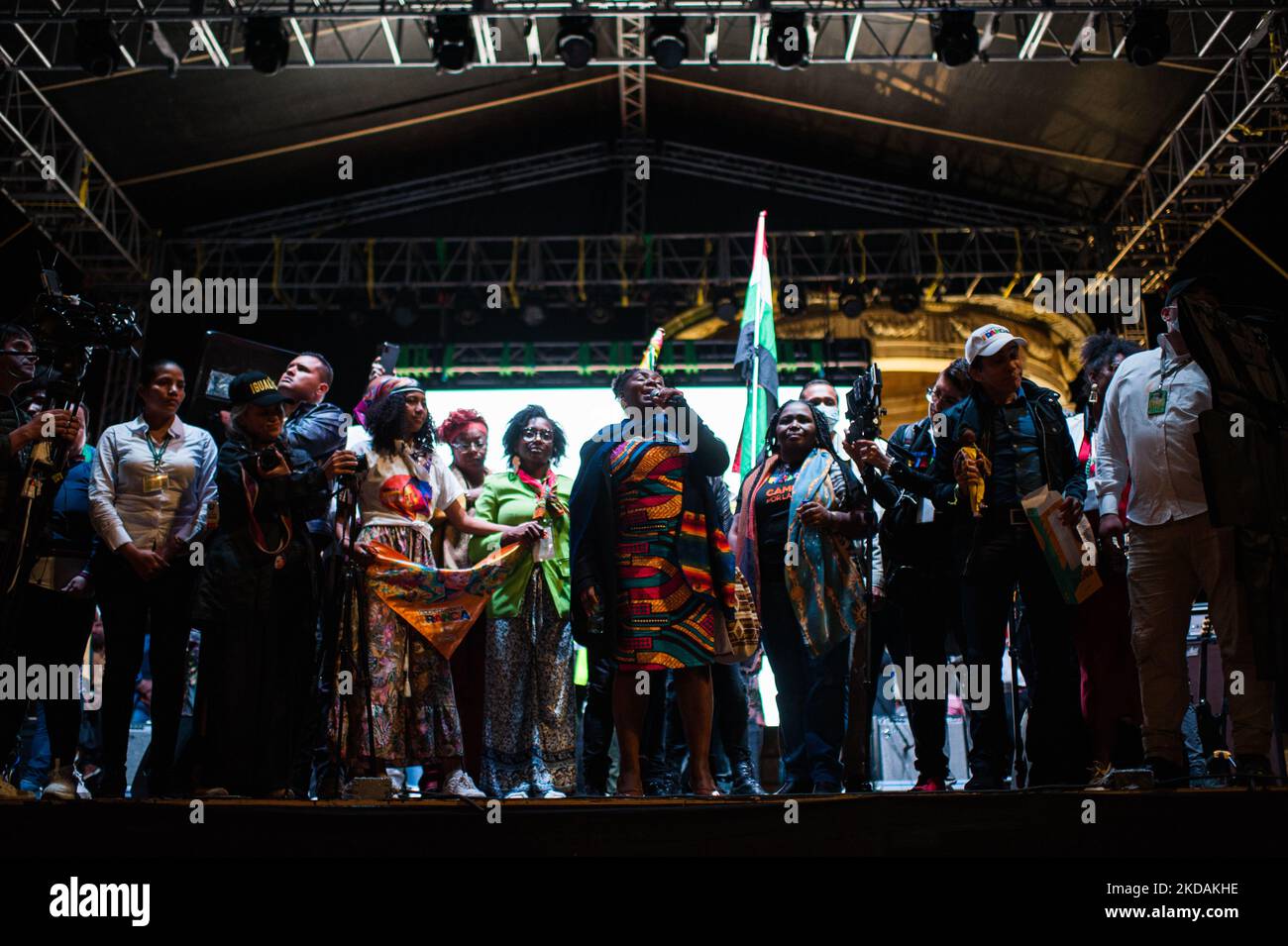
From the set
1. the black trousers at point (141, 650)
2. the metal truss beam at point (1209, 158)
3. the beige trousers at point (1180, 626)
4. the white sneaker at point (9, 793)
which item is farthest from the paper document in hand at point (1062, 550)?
the metal truss beam at point (1209, 158)

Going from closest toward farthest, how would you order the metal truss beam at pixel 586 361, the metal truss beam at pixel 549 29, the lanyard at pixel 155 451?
the lanyard at pixel 155 451 → the metal truss beam at pixel 549 29 → the metal truss beam at pixel 586 361

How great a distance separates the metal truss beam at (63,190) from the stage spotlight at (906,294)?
7.24m

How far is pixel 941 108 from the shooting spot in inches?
436

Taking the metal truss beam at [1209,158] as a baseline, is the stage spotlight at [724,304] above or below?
below

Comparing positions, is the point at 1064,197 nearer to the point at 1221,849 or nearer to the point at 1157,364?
the point at 1157,364

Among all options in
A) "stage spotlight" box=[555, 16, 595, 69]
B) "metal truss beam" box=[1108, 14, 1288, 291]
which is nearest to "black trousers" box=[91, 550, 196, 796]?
"stage spotlight" box=[555, 16, 595, 69]

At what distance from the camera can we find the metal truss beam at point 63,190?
9.46 metres

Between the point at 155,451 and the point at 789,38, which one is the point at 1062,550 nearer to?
the point at 155,451

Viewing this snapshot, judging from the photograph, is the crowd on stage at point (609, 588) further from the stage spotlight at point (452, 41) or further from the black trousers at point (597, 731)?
the stage spotlight at point (452, 41)

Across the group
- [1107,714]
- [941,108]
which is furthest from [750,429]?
[941,108]

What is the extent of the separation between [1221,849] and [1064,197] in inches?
389

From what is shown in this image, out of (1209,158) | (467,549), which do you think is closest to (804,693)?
(467,549)

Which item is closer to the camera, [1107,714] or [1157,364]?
[1157,364]
